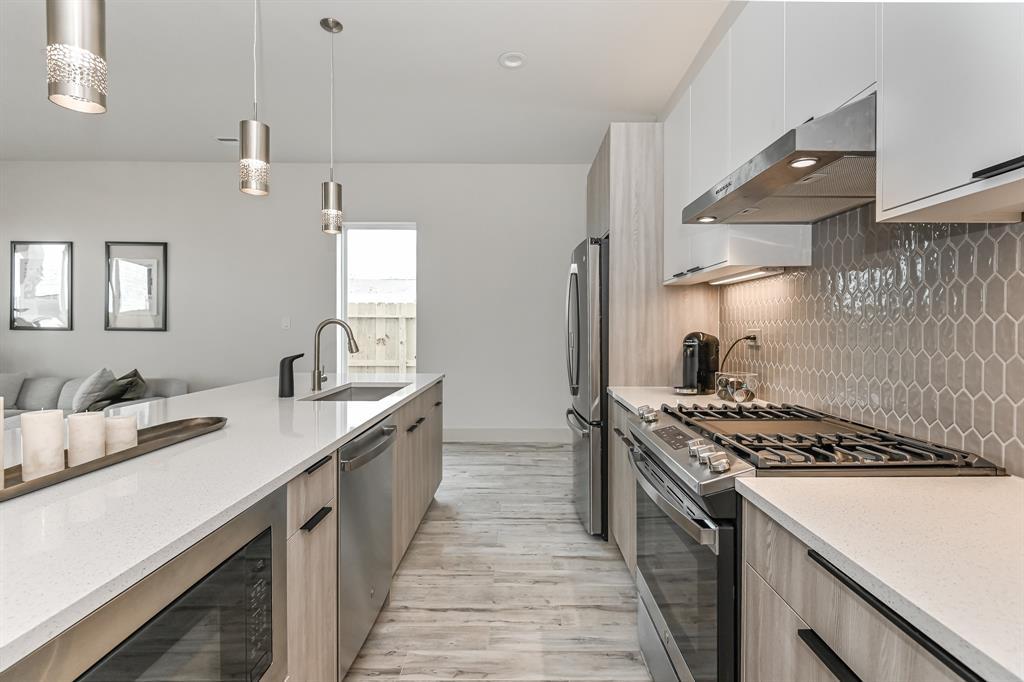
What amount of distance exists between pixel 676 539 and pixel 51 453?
1436mm

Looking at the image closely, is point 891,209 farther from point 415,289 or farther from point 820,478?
point 415,289

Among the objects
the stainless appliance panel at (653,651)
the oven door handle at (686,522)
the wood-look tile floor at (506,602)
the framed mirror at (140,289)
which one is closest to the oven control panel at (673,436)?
the oven door handle at (686,522)

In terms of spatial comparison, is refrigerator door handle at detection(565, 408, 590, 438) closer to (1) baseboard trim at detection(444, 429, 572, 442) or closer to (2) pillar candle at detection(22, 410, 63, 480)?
(1) baseboard trim at detection(444, 429, 572, 442)

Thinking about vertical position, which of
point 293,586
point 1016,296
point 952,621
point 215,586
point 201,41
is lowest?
point 293,586

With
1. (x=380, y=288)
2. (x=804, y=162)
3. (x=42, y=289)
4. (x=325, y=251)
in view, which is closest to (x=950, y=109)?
(x=804, y=162)

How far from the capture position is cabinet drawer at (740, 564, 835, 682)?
877mm

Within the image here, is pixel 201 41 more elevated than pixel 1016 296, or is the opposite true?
pixel 201 41

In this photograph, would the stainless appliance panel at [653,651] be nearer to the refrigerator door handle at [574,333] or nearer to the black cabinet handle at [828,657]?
A: the black cabinet handle at [828,657]

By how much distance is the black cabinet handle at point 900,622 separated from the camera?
0.56 m

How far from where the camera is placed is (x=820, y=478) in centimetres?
111

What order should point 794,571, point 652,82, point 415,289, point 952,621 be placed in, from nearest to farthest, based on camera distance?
point 952,621 < point 794,571 < point 652,82 < point 415,289

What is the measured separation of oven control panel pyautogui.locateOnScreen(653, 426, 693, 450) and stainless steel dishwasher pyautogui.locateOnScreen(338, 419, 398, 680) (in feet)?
3.10

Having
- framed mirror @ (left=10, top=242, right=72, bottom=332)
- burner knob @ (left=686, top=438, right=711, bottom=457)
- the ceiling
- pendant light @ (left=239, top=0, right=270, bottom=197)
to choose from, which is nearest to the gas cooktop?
burner knob @ (left=686, top=438, right=711, bottom=457)

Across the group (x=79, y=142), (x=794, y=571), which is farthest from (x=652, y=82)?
(x=79, y=142)
